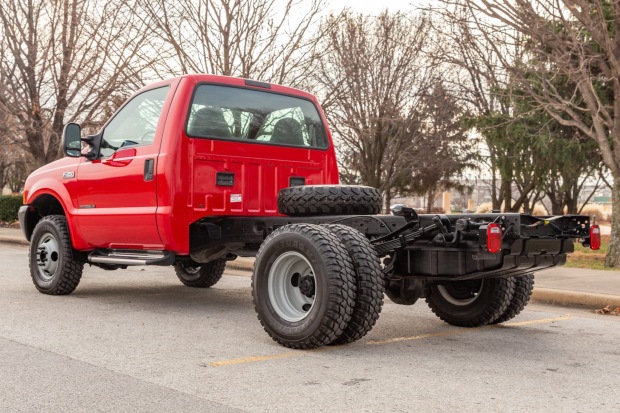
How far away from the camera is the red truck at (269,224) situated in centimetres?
554

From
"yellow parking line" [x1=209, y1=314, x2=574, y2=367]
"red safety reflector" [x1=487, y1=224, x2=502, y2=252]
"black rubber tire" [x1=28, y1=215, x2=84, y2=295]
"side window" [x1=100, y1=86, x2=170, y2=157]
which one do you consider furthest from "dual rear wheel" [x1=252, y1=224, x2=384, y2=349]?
"black rubber tire" [x1=28, y1=215, x2=84, y2=295]

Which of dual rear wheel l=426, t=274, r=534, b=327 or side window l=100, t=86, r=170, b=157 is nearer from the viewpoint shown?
dual rear wheel l=426, t=274, r=534, b=327

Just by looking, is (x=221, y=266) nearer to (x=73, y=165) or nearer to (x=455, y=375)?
(x=73, y=165)

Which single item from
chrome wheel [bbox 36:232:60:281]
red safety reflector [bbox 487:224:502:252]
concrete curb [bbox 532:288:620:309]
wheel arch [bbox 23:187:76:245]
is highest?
wheel arch [bbox 23:187:76:245]

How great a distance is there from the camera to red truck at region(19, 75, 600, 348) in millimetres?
5539

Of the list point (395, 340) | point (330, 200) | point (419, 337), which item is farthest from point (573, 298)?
point (330, 200)

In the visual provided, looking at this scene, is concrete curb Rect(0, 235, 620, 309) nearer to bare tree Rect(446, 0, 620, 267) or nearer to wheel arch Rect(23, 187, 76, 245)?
bare tree Rect(446, 0, 620, 267)

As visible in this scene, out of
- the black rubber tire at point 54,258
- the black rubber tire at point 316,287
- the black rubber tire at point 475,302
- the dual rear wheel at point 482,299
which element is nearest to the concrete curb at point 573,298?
the dual rear wheel at point 482,299

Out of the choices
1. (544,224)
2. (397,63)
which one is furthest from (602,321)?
(397,63)

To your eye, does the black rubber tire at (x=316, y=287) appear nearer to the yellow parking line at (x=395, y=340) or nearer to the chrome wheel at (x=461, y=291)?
the yellow parking line at (x=395, y=340)

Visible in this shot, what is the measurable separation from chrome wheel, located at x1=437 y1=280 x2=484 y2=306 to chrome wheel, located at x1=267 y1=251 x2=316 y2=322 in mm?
1641

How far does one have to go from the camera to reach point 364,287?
5473 mm

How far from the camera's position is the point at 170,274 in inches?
460

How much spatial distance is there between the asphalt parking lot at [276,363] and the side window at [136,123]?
5.53 ft
